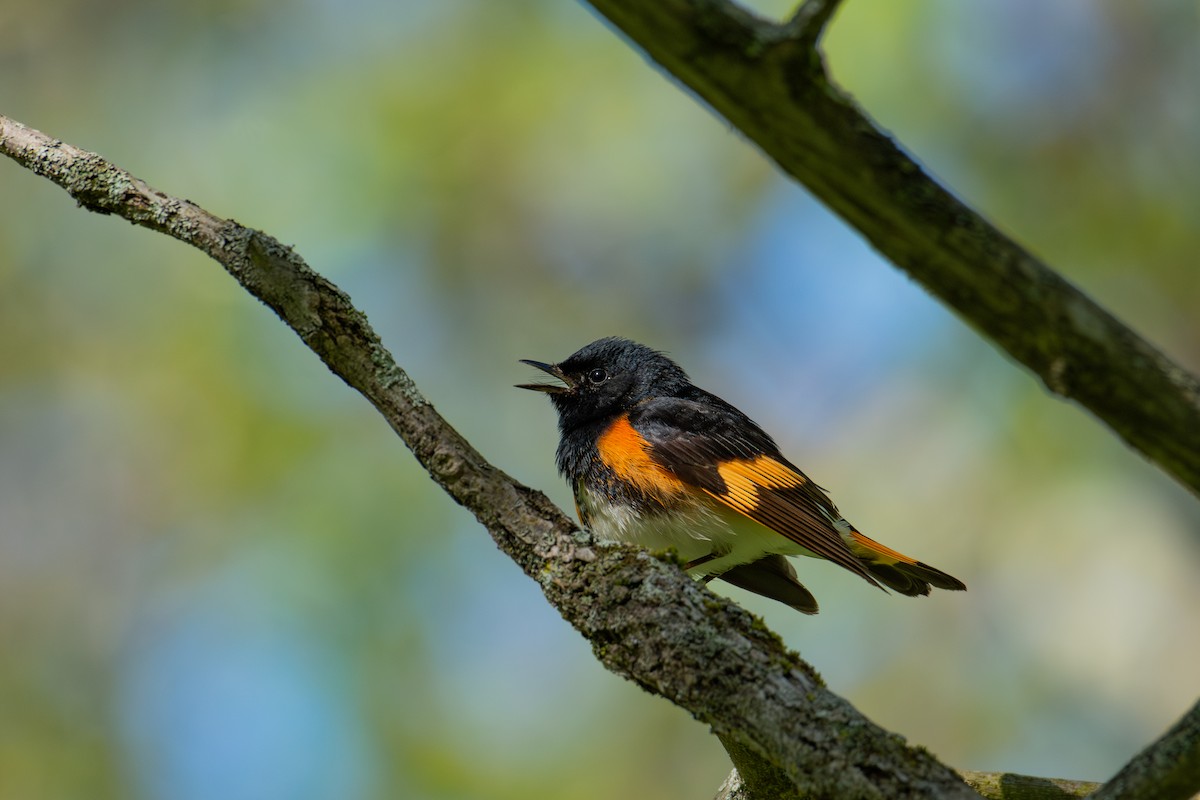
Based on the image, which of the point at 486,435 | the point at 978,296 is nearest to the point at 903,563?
the point at 978,296

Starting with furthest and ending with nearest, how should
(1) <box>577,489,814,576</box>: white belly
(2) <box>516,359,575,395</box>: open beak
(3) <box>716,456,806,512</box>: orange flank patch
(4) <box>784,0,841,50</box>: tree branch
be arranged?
(2) <box>516,359,575,395</box>: open beak → (1) <box>577,489,814,576</box>: white belly → (3) <box>716,456,806,512</box>: orange flank patch → (4) <box>784,0,841,50</box>: tree branch

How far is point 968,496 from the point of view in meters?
7.63

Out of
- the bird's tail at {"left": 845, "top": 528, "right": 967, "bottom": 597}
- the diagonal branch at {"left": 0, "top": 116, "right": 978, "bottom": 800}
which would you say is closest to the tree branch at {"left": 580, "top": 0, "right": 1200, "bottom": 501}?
the diagonal branch at {"left": 0, "top": 116, "right": 978, "bottom": 800}

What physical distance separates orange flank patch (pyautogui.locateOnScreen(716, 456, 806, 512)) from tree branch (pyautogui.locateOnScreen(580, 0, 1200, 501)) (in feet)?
8.42

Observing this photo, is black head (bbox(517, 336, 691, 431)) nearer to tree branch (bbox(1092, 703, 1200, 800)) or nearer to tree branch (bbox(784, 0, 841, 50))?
tree branch (bbox(1092, 703, 1200, 800))

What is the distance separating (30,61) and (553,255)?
15.2ft

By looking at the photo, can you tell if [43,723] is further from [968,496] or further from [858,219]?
[858,219]

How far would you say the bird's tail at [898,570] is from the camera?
12.7 feet

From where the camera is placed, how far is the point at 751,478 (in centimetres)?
420

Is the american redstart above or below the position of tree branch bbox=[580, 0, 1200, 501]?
above

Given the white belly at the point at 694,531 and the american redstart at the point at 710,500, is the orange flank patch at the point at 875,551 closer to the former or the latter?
the american redstart at the point at 710,500

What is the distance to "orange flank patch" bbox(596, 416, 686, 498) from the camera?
13.4ft

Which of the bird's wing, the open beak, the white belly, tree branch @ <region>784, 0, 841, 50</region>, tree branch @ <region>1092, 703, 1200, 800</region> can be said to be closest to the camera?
tree branch @ <region>784, 0, 841, 50</region>

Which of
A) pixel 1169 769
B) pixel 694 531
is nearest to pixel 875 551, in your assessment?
pixel 694 531
